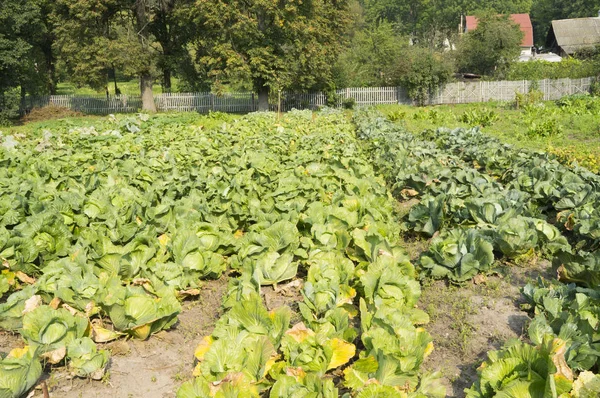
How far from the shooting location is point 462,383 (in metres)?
3.52

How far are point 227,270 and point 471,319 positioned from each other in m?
2.54

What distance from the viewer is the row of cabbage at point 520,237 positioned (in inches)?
108

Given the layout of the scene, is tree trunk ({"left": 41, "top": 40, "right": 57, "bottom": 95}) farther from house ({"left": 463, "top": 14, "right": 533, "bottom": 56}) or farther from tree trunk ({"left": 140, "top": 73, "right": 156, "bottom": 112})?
house ({"left": 463, "top": 14, "right": 533, "bottom": 56})

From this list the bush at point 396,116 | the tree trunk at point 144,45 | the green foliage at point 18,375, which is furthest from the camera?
the tree trunk at point 144,45

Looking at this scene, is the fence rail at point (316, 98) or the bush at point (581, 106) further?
the fence rail at point (316, 98)

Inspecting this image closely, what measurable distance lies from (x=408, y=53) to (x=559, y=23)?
33280mm

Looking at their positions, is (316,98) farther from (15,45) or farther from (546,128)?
(546,128)

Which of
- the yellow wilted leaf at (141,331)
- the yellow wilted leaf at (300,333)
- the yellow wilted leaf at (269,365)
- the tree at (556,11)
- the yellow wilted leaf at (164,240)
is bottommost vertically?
the yellow wilted leaf at (141,331)

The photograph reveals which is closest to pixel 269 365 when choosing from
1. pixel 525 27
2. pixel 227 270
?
pixel 227 270

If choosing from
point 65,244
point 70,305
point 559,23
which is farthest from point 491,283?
point 559,23

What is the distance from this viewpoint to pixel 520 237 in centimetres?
522

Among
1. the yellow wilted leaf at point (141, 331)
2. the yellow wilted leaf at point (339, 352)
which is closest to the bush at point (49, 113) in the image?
the yellow wilted leaf at point (141, 331)

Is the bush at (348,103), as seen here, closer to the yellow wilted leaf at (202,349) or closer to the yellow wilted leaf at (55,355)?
the yellow wilted leaf at (202,349)

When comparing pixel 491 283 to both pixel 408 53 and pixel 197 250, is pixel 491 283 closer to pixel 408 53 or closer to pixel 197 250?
pixel 197 250
